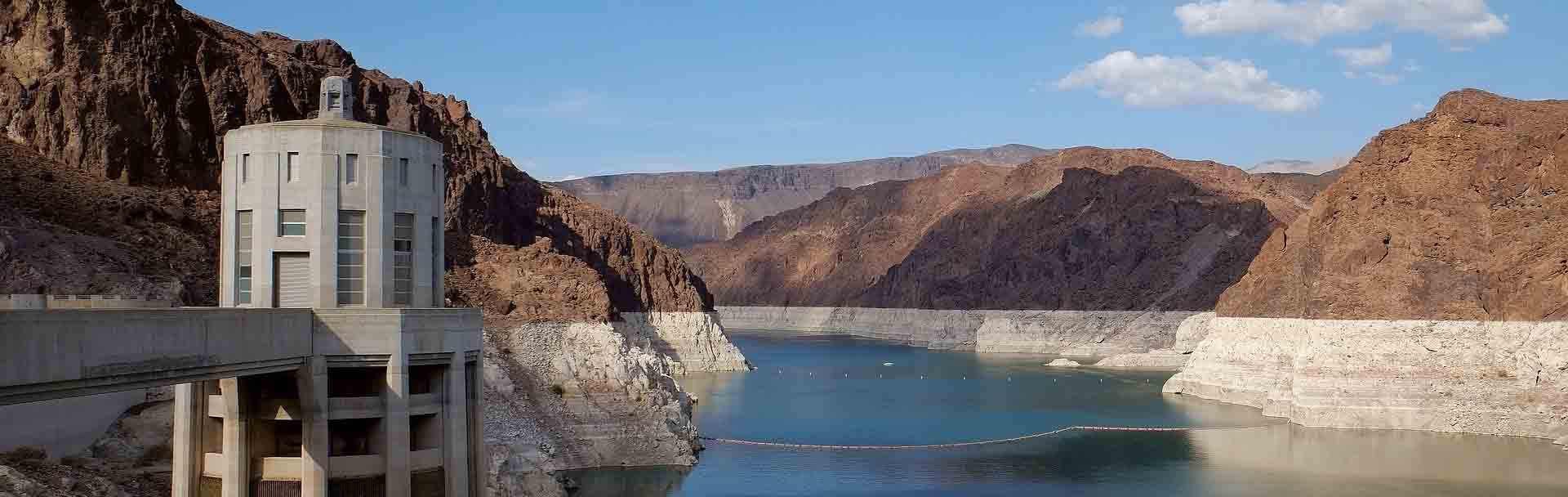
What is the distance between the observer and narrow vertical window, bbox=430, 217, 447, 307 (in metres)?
22.1

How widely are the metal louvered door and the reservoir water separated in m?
35.1

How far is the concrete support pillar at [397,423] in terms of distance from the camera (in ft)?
68.1

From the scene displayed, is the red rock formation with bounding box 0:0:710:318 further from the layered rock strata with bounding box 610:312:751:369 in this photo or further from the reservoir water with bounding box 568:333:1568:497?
the layered rock strata with bounding box 610:312:751:369

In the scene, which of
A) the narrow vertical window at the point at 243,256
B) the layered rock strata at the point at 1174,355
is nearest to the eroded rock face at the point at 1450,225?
the layered rock strata at the point at 1174,355

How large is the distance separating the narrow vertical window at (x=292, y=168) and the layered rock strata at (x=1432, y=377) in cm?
6628

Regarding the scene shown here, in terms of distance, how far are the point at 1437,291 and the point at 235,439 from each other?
72105mm

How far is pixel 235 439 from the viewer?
821 inches

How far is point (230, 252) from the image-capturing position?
2141cm

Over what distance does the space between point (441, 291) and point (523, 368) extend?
40302mm

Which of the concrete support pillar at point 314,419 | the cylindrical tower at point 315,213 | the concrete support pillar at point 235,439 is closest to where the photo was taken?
the concrete support pillar at point 314,419

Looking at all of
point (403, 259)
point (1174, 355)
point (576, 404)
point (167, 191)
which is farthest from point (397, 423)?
point (1174, 355)

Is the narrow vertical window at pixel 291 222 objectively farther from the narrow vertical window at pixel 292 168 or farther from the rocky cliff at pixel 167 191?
the rocky cliff at pixel 167 191

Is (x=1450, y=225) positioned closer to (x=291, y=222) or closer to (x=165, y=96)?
(x=165, y=96)

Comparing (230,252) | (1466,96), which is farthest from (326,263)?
(1466,96)
